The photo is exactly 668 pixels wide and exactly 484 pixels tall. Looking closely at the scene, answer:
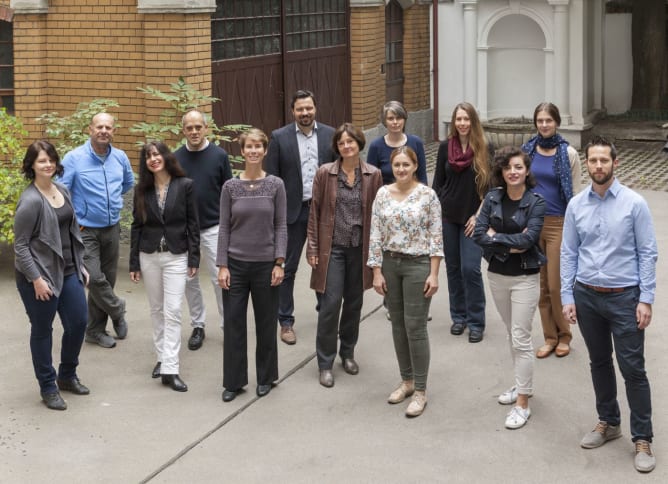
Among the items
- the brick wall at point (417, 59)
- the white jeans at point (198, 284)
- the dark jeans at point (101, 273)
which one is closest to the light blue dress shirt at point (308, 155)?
the white jeans at point (198, 284)

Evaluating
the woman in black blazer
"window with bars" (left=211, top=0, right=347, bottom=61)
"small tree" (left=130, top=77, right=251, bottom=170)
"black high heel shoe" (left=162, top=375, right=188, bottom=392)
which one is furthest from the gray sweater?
"window with bars" (left=211, top=0, right=347, bottom=61)

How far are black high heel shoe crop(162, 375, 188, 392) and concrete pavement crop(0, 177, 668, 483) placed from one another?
2.5 inches

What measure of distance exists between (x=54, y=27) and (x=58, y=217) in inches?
236

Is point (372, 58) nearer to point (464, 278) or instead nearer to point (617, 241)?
point (464, 278)

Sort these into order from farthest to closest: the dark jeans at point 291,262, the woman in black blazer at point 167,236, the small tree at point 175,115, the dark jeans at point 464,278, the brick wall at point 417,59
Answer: the brick wall at point 417,59
the small tree at point 175,115
the dark jeans at point 291,262
the dark jeans at point 464,278
the woman in black blazer at point 167,236

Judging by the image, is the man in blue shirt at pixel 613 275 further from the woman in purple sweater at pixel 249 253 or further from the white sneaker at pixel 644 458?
the woman in purple sweater at pixel 249 253

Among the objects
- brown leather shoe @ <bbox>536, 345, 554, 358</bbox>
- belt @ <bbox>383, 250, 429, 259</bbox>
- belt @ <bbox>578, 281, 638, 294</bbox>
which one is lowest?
brown leather shoe @ <bbox>536, 345, 554, 358</bbox>

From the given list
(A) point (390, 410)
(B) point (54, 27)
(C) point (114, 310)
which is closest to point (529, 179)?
(A) point (390, 410)

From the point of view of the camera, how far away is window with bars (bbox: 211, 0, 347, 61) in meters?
14.0

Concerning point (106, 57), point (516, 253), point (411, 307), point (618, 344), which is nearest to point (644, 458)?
point (618, 344)

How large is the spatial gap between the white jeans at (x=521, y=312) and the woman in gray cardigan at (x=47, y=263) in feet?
9.00

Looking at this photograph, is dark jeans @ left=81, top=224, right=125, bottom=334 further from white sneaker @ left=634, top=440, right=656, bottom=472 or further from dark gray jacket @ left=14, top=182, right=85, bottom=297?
white sneaker @ left=634, top=440, right=656, bottom=472

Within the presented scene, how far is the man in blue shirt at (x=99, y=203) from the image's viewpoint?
29.0 ft

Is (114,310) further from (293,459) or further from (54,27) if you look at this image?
(54,27)
